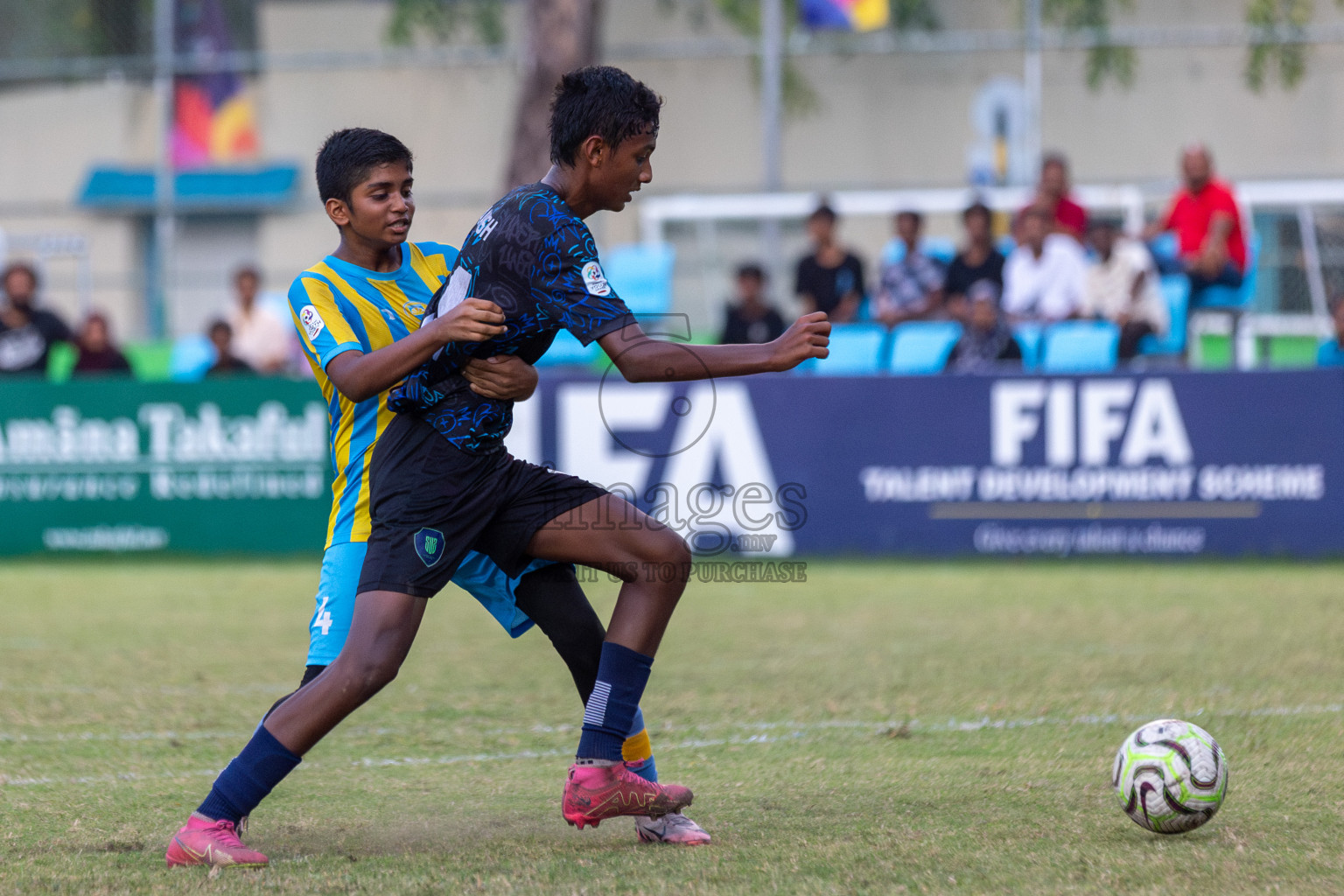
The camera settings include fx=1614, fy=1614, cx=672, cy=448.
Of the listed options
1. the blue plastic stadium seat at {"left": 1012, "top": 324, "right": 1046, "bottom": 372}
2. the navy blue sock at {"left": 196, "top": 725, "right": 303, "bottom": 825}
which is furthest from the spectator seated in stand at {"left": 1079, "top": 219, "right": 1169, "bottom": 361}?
the navy blue sock at {"left": 196, "top": 725, "right": 303, "bottom": 825}

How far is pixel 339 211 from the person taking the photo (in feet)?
14.2

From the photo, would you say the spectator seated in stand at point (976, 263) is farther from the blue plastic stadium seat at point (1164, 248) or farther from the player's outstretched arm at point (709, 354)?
the player's outstretched arm at point (709, 354)

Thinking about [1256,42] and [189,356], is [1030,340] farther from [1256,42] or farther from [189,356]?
[189,356]

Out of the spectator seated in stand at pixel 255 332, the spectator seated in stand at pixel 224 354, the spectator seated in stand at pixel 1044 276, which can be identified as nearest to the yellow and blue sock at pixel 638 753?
the spectator seated in stand at pixel 1044 276

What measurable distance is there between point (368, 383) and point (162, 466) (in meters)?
8.86

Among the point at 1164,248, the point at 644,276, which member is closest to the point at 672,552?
the point at 1164,248

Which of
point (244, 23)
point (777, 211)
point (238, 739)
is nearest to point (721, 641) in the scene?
point (238, 739)

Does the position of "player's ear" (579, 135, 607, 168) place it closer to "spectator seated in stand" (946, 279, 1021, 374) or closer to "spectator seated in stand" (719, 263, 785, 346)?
"spectator seated in stand" (946, 279, 1021, 374)

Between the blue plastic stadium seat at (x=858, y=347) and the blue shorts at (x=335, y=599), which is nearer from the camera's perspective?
the blue shorts at (x=335, y=599)

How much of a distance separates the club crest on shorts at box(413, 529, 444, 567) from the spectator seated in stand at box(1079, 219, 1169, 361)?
29.1 ft

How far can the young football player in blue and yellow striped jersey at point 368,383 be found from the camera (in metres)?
4.05

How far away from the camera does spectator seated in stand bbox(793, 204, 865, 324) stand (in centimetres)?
1309

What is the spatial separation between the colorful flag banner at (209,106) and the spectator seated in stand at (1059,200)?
34.0 ft

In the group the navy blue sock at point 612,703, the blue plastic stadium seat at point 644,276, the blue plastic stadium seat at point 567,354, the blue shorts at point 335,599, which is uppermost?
the blue plastic stadium seat at point 644,276
